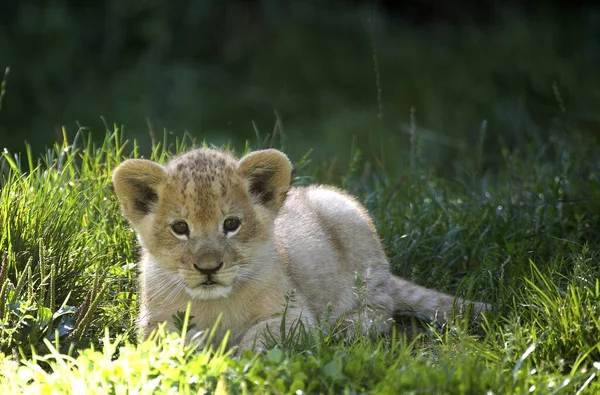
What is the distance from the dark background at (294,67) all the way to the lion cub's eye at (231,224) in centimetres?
700

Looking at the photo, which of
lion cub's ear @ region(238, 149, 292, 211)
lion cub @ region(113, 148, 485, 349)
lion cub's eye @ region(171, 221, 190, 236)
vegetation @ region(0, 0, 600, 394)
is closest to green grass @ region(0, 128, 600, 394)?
vegetation @ region(0, 0, 600, 394)

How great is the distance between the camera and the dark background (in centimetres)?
1336

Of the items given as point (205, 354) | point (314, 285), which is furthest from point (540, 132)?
point (205, 354)

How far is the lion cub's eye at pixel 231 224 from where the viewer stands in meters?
5.73

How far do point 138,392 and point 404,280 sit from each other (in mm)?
2538

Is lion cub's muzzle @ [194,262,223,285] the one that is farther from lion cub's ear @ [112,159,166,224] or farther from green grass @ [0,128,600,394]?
lion cub's ear @ [112,159,166,224]

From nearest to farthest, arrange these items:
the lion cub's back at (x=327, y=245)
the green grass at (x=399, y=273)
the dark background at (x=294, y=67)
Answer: the green grass at (x=399, y=273) < the lion cub's back at (x=327, y=245) < the dark background at (x=294, y=67)

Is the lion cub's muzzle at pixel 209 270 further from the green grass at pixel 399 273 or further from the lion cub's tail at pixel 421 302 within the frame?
the lion cub's tail at pixel 421 302

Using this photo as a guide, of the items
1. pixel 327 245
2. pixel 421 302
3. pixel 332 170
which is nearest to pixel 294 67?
pixel 332 170

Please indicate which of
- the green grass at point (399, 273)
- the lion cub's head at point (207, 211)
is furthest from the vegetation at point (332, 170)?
the lion cub's head at point (207, 211)

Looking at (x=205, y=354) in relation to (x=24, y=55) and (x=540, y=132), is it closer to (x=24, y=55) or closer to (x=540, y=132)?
(x=540, y=132)

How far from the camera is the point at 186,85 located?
14.7m

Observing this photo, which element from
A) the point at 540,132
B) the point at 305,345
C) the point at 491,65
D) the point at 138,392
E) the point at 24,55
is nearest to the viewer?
the point at 138,392

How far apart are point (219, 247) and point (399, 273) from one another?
2023 mm
